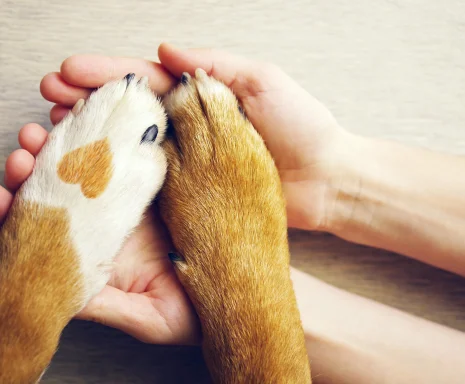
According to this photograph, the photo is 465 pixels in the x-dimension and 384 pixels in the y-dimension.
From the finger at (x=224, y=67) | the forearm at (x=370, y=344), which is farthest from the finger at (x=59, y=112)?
the forearm at (x=370, y=344)

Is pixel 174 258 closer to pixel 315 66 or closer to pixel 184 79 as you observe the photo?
pixel 184 79

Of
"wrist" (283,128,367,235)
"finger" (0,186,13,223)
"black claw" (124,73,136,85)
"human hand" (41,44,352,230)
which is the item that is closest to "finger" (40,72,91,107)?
"human hand" (41,44,352,230)

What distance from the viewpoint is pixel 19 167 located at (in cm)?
77

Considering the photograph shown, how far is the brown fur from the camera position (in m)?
0.64

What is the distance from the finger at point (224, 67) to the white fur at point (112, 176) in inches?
4.0

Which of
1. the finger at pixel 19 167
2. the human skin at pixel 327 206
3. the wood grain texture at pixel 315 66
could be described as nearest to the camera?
the finger at pixel 19 167

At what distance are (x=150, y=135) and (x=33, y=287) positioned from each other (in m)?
0.31

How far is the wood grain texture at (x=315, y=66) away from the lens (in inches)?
40.6

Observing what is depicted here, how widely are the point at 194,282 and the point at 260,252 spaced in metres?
0.13

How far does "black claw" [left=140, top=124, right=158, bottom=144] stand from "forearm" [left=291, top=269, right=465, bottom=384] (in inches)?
18.3

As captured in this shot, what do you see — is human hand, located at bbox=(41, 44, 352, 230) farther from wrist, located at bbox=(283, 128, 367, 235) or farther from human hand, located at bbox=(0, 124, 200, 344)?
human hand, located at bbox=(0, 124, 200, 344)

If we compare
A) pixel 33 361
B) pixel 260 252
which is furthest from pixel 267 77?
pixel 33 361

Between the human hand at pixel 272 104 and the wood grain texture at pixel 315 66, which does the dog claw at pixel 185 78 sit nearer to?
the human hand at pixel 272 104

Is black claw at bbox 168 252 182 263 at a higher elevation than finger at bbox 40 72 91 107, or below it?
below
